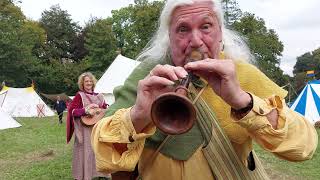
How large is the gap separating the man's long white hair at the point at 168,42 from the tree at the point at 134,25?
37.7 meters

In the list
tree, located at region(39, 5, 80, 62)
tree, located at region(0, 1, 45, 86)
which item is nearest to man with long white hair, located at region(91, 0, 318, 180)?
tree, located at region(0, 1, 45, 86)

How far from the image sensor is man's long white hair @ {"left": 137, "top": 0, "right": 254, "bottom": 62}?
1771 mm

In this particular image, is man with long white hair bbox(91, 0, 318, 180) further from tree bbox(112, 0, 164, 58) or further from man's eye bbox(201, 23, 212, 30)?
tree bbox(112, 0, 164, 58)

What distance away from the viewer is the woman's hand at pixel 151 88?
4.74ft

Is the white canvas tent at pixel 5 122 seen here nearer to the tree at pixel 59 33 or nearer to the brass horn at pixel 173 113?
the brass horn at pixel 173 113

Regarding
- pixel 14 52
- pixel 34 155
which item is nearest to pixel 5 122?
pixel 34 155

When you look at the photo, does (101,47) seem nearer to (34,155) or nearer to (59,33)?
(59,33)

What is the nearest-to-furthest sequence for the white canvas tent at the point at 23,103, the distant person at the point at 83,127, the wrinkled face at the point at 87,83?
the distant person at the point at 83,127 → the wrinkled face at the point at 87,83 → the white canvas tent at the point at 23,103

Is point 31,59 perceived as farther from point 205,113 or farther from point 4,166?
point 205,113

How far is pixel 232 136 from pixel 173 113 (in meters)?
0.43

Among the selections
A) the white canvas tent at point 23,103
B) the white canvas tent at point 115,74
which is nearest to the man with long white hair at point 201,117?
the white canvas tent at point 115,74

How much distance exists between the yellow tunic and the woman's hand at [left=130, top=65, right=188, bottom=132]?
4 cm

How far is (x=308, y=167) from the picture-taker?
891 cm

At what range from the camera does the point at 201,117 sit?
1.71 meters
